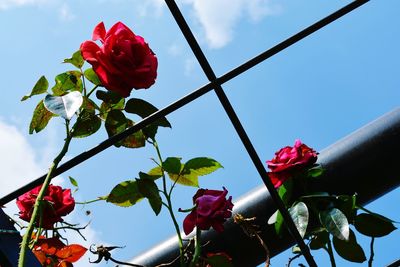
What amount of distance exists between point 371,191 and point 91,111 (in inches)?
21.8

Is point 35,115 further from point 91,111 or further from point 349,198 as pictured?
point 349,198

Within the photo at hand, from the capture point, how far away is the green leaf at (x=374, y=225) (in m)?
0.95

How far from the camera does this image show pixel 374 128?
109 centimetres

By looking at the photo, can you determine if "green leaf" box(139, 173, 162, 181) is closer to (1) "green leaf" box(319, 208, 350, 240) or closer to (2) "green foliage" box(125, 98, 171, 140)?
(2) "green foliage" box(125, 98, 171, 140)

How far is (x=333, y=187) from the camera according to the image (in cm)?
102

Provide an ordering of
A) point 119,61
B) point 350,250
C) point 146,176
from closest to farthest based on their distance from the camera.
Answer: point 119,61
point 146,176
point 350,250

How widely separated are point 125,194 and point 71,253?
0.38 feet

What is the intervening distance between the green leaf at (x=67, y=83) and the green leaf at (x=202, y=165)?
20 cm

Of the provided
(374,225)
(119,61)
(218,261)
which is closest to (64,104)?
(119,61)

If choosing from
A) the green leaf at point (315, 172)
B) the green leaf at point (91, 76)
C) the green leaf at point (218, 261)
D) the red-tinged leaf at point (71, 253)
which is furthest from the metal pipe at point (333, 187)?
the green leaf at point (91, 76)

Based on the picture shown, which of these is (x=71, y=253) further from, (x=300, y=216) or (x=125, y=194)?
(x=300, y=216)

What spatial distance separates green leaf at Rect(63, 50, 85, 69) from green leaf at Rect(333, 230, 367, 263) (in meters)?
0.53

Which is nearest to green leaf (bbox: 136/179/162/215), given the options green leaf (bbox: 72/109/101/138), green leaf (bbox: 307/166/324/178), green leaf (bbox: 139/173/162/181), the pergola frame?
green leaf (bbox: 139/173/162/181)

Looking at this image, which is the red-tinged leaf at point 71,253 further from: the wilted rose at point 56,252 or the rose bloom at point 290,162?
the rose bloom at point 290,162
